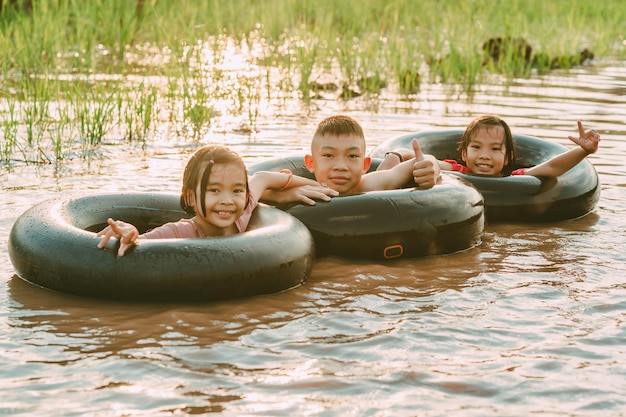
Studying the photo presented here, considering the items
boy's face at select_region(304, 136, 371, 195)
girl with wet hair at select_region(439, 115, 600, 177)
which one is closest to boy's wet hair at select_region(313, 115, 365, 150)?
boy's face at select_region(304, 136, 371, 195)

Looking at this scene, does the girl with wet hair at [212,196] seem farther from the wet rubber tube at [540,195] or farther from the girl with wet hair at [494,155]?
the girl with wet hair at [494,155]

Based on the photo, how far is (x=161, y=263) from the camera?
4727 mm

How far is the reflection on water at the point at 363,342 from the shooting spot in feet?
12.0

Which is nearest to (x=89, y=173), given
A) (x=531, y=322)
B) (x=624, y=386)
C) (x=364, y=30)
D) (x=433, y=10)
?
(x=531, y=322)

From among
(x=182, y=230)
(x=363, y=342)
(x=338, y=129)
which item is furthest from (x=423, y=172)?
(x=363, y=342)

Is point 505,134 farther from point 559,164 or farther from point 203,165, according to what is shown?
point 203,165

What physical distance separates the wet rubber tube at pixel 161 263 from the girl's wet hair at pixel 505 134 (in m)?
2.35

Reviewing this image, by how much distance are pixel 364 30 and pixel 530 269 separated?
9.84m

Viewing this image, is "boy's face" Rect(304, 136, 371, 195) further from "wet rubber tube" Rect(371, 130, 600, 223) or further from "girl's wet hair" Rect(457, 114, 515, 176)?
"girl's wet hair" Rect(457, 114, 515, 176)

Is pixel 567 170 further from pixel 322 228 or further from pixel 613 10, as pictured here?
pixel 613 10

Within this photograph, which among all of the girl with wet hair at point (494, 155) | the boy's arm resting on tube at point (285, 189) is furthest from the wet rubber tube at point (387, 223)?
the girl with wet hair at point (494, 155)

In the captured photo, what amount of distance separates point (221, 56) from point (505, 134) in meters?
6.14

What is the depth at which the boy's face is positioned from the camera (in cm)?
596

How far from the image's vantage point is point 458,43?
1449cm
